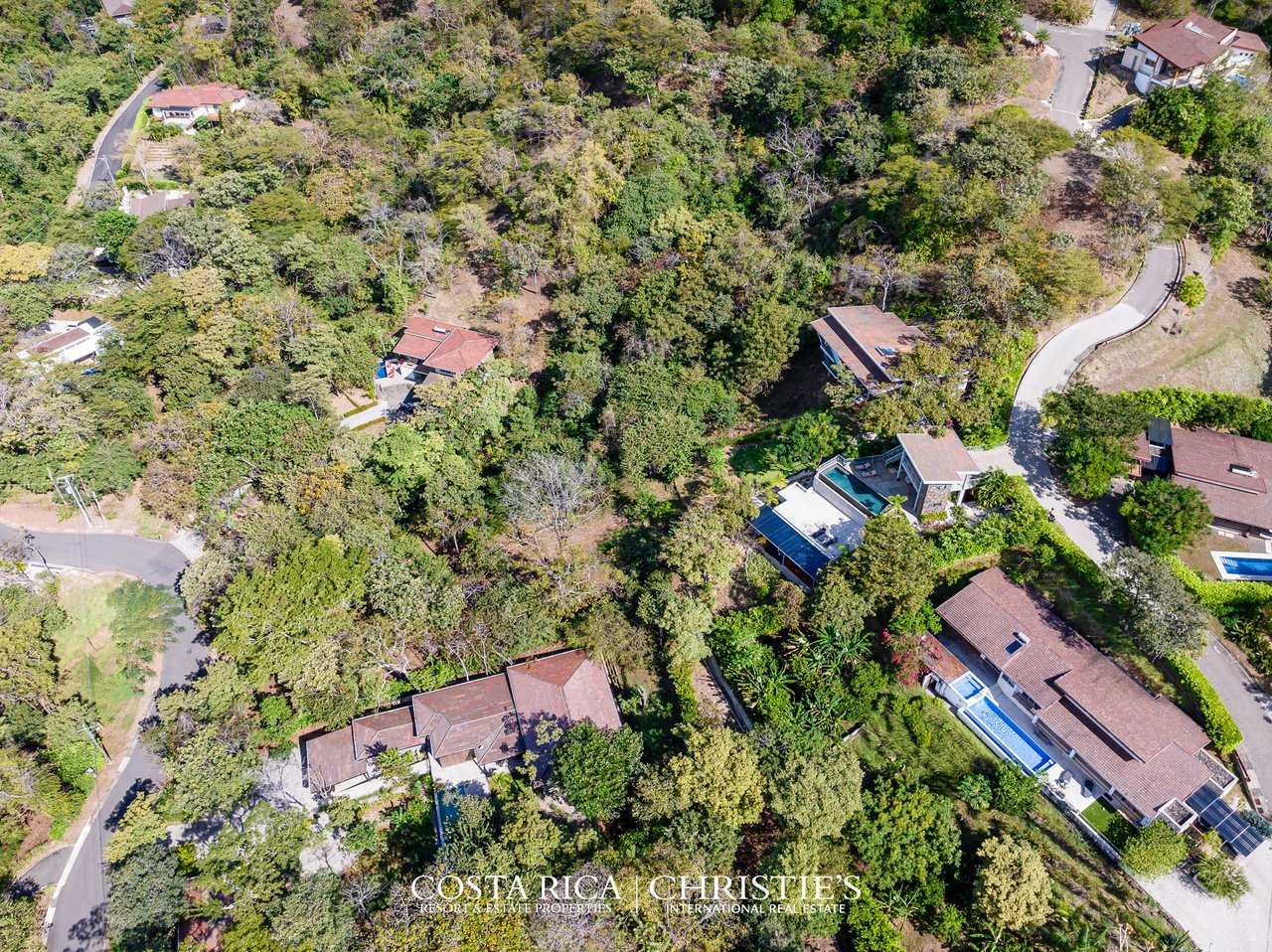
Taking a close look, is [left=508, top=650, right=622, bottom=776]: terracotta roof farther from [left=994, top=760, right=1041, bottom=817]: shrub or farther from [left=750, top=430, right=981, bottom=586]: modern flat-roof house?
[left=994, top=760, right=1041, bottom=817]: shrub

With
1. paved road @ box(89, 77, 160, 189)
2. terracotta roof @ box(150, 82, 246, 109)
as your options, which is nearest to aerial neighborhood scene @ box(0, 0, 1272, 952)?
paved road @ box(89, 77, 160, 189)

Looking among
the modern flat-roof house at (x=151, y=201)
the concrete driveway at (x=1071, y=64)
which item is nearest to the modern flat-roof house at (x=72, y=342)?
the modern flat-roof house at (x=151, y=201)

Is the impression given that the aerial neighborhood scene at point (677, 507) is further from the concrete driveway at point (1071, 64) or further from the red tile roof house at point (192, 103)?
the red tile roof house at point (192, 103)

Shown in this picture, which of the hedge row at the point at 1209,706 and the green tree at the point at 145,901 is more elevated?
the hedge row at the point at 1209,706

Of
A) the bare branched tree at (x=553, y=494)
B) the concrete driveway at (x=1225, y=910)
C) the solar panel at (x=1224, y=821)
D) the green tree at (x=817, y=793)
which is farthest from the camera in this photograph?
the bare branched tree at (x=553, y=494)

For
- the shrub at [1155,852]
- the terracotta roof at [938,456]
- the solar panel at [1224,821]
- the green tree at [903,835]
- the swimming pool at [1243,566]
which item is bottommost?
the green tree at [903,835]

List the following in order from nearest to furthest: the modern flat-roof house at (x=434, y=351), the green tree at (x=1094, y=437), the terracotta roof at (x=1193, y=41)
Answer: the green tree at (x=1094, y=437), the terracotta roof at (x=1193, y=41), the modern flat-roof house at (x=434, y=351)

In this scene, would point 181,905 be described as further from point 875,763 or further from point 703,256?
point 703,256

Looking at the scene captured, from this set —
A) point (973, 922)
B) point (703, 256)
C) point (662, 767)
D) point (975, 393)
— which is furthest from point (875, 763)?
point (703, 256)
